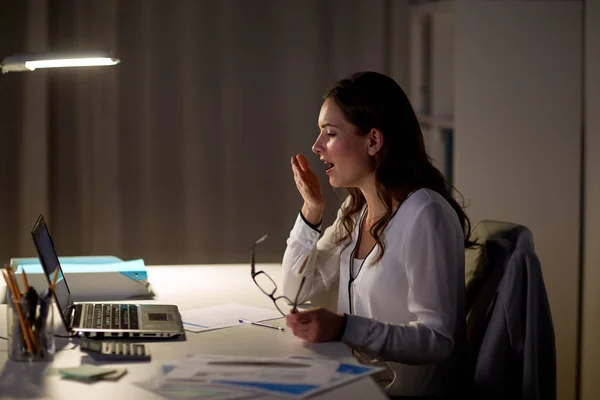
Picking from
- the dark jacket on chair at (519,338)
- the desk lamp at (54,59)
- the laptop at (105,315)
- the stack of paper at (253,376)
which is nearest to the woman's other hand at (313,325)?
the stack of paper at (253,376)

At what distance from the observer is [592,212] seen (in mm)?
2770

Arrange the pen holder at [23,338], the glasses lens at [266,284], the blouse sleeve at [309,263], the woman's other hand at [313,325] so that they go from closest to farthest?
the pen holder at [23,338], the woman's other hand at [313,325], the blouse sleeve at [309,263], the glasses lens at [266,284]

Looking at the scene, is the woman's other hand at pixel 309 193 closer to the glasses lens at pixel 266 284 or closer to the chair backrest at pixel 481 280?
the glasses lens at pixel 266 284

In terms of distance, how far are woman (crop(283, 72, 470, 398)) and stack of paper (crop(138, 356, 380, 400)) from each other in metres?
0.19

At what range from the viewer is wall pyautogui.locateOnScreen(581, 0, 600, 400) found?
2738 millimetres

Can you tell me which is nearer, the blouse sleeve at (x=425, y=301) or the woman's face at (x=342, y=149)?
the blouse sleeve at (x=425, y=301)

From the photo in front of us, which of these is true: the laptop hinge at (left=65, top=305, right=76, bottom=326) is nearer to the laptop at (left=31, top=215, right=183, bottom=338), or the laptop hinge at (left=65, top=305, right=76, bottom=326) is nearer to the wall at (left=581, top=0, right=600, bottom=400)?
the laptop at (left=31, top=215, right=183, bottom=338)

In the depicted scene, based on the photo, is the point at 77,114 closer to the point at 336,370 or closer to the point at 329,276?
the point at 329,276

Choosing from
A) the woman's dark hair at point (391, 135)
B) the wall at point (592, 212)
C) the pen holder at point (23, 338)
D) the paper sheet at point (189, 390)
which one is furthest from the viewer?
the wall at point (592, 212)

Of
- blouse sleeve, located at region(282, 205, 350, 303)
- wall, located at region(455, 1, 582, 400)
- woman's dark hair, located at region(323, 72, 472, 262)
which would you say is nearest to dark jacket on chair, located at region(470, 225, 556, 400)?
woman's dark hair, located at region(323, 72, 472, 262)

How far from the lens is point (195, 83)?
3475 mm

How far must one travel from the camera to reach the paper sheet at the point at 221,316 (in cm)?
163

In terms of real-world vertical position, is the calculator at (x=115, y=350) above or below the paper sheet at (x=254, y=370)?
below

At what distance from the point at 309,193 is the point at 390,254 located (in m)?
0.41
